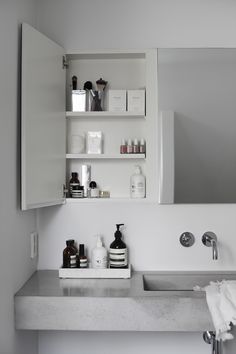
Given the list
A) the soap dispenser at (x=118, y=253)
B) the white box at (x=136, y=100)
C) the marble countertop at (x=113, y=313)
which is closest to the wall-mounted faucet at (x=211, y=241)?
the marble countertop at (x=113, y=313)

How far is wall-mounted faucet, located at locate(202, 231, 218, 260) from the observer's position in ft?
6.07

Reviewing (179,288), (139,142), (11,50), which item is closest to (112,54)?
(139,142)

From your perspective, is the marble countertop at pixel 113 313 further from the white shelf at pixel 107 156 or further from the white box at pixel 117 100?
the white box at pixel 117 100

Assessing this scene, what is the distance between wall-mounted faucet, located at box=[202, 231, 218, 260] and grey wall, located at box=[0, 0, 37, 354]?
931 mm

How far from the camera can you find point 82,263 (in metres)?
1.95

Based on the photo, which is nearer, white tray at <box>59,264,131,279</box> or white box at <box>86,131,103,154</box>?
white tray at <box>59,264,131,279</box>

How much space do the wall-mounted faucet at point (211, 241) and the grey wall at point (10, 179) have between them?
93 centimetres

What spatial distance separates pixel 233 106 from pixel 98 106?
0.72m

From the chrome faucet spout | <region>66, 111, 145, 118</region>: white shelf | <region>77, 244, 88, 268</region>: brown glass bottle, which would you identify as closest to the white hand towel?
the chrome faucet spout

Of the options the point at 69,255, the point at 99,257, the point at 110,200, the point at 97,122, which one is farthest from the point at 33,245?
the point at 97,122

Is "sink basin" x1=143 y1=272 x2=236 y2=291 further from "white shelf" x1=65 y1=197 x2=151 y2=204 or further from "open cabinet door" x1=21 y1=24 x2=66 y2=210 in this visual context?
"open cabinet door" x1=21 y1=24 x2=66 y2=210

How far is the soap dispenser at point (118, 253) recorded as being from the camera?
6.34 ft

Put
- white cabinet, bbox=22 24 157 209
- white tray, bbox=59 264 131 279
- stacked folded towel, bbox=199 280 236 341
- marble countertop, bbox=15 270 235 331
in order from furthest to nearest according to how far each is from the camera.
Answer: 1. white tray, bbox=59 264 131 279
2. white cabinet, bbox=22 24 157 209
3. marble countertop, bbox=15 270 235 331
4. stacked folded towel, bbox=199 280 236 341

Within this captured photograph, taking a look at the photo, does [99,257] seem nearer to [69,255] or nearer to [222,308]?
[69,255]
